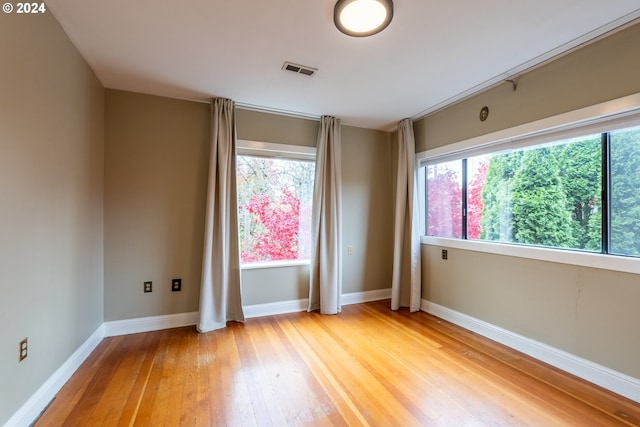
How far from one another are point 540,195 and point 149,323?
13.1ft

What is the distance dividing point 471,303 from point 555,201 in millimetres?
1277

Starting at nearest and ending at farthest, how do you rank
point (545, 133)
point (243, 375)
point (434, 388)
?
point (434, 388) → point (243, 375) → point (545, 133)

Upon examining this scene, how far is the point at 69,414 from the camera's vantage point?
165cm

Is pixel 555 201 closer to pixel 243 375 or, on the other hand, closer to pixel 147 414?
pixel 243 375

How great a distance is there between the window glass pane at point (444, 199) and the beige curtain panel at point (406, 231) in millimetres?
233

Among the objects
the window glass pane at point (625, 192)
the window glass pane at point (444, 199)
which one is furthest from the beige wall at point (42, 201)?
the window glass pane at point (625, 192)

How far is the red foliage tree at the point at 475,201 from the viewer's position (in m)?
2.96

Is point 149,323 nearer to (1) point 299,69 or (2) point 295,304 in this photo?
(2) point 295,304

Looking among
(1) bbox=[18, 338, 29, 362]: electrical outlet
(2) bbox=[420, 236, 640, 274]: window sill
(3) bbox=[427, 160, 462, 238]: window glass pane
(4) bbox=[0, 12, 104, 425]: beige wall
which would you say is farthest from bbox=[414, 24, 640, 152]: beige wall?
(1) bbox=[18, 338, 29, 362]: electrical outlet

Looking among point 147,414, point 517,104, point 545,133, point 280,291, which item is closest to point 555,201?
point 545,133

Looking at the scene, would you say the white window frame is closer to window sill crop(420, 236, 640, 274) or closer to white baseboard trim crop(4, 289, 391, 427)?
window sill crop(420, 236, 640, 274)

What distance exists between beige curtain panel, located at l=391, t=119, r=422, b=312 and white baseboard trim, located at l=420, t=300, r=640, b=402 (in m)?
0.58

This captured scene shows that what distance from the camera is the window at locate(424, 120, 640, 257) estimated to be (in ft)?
6.40

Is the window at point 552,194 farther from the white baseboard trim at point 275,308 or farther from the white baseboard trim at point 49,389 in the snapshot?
the white baseboard trim at point 49,389
